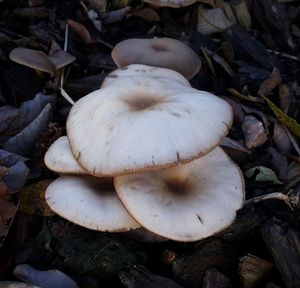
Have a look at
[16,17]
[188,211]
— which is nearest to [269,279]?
[188,211]

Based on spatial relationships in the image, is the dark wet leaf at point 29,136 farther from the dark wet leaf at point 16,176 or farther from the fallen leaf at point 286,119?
the fallen leaf at point 286,119

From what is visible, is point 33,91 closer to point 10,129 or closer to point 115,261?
point 10,129

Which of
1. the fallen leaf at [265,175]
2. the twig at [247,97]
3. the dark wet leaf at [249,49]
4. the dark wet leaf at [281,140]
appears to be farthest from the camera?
the dark wet leaf at [249,49]

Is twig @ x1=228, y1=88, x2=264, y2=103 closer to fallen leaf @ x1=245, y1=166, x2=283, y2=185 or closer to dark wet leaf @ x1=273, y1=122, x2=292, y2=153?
dark wet leaf @ x1=273, y1=122, x2=292, y2=153

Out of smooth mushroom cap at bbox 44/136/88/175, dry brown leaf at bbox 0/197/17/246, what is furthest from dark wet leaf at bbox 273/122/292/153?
dry brown leaf at bbox 0/197/17/246

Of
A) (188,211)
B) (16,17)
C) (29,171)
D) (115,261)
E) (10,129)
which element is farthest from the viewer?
(16,17)

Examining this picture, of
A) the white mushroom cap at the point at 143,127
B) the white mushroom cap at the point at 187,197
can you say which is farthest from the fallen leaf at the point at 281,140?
the white mushroom cap at the point at 143,127
